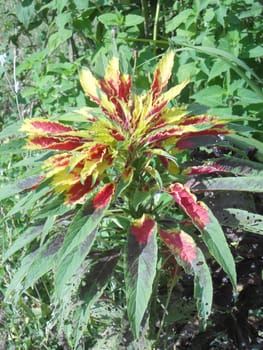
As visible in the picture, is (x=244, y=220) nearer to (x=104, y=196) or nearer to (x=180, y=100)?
(x=104, y=196)

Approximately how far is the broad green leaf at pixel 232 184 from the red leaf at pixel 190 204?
7 cm

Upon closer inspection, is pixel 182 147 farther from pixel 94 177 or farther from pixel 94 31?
pixel 94 31

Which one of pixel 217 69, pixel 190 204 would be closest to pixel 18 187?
pixel 190 204

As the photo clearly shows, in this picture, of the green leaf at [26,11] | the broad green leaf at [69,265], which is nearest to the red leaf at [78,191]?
the broad green leaf at [69,265]

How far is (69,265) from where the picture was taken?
169cm

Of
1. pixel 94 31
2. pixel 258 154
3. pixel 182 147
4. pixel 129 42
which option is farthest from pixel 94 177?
pixel 94 31

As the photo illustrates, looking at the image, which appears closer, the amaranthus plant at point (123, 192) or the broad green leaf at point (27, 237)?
the amaranthus plant at point (123, 192)

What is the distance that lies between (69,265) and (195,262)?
11.8 inches

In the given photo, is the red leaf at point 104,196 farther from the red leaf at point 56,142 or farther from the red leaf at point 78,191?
the red leaf at point 56,142

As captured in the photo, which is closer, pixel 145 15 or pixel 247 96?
pixel 247 96

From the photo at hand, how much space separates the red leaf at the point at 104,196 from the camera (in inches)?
69.2

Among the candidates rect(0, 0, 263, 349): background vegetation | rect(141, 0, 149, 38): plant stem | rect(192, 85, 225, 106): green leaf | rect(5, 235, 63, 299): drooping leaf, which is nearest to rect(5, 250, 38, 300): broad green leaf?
rect(5, 235, 63, 299): drooping leaf

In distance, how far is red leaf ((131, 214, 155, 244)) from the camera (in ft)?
5.82

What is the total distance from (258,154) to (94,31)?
1.37 metres
